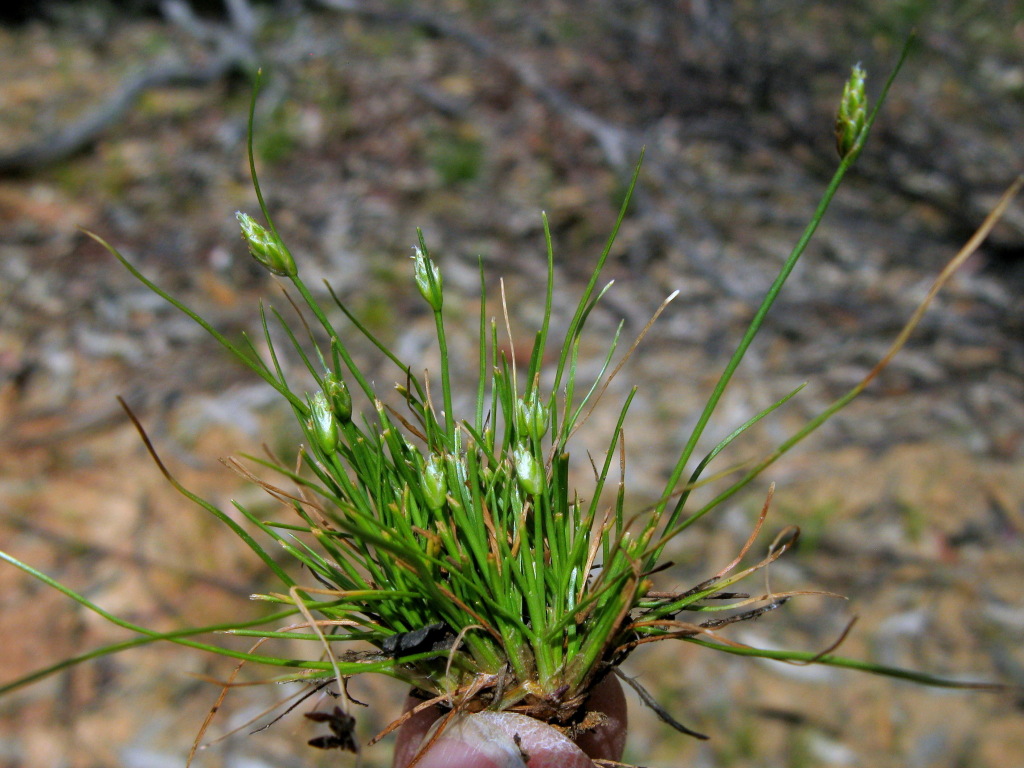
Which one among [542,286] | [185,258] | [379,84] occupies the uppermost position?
[379,84]

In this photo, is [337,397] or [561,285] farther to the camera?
[561,285]

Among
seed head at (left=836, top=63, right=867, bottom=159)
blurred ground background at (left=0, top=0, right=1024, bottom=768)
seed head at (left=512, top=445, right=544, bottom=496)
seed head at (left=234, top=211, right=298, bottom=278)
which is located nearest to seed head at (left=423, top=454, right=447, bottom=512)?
seed head at (left=512, top=445, right=544, bottom=496)

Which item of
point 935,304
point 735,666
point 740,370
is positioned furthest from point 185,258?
point 935,304

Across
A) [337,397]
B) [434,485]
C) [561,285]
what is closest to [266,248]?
[337,397]

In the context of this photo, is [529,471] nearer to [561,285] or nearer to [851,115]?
[851,115]

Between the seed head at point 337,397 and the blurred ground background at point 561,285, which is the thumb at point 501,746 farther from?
the blurred ground background at point 561,285

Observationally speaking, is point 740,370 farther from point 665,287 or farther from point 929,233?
point 929,233

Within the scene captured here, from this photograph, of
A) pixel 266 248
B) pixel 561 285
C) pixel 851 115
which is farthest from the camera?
pixel 561 285

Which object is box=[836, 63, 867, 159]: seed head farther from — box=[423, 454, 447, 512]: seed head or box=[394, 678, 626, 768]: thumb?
box=[394, 678, 626, 768]: thumb
